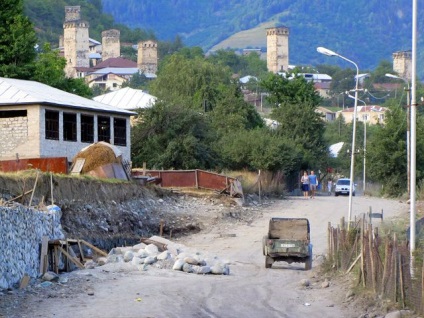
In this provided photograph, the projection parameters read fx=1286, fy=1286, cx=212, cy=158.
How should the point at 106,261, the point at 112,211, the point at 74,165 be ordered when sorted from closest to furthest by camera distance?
the point at 106,261, the point at 112,211, the point at 74,165

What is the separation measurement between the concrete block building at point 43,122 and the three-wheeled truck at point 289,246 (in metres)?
15.8

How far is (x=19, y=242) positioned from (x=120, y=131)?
30.8m

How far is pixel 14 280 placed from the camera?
28.4m

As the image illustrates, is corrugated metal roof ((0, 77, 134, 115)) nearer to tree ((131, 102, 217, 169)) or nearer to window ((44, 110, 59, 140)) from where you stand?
window ((44, 110, 59, 140))

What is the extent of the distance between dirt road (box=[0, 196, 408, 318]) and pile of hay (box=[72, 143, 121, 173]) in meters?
11.6

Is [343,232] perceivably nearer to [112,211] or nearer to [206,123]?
[112,211]

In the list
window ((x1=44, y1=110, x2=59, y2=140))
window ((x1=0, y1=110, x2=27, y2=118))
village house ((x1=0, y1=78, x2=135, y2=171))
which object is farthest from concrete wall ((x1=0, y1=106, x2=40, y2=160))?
window ((x1=44, y1=110, x2=59, y2=140))

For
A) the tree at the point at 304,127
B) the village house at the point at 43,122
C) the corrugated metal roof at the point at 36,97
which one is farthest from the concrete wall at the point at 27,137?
the tree at the point at 304,127

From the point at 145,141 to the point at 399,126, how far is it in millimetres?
16009

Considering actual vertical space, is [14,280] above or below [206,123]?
below

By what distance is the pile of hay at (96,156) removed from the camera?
50.4 m

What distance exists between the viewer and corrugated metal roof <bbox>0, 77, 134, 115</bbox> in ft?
173

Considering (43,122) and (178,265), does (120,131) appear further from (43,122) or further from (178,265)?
(178,265)

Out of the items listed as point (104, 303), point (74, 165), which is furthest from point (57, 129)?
point (104, 303)
